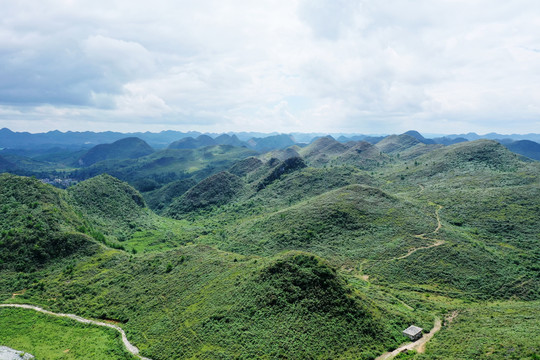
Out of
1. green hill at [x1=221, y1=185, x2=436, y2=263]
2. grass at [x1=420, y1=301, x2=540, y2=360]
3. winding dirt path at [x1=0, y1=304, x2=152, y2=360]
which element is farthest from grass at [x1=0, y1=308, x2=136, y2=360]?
green hill at [x1=221, y1=185, x2=436, y2=263]

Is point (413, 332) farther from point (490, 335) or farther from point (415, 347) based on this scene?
point (490, 335)

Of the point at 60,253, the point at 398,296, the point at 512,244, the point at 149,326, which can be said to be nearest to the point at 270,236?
the point at 398,296

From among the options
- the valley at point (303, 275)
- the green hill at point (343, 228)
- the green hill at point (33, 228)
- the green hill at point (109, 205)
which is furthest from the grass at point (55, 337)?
the green hill at point (109, 205)

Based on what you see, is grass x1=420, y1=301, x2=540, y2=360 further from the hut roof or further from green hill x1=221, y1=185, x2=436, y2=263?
green hill x1=221, y1=185, x2=436, y2=263

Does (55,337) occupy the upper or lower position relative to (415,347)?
lower

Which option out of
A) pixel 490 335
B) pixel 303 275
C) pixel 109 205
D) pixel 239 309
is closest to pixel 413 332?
pixel 490 335

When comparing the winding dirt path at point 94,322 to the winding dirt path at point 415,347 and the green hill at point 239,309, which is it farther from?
the winding dirt path at point 415,347
